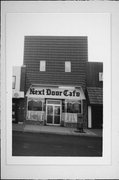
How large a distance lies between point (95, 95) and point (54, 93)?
1.54ft

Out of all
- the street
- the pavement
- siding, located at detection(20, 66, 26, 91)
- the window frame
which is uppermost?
the window frame

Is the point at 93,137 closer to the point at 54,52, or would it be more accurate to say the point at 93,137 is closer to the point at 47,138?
the point at 47,138

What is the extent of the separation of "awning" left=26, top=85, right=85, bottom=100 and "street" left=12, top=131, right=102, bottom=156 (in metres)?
0.45

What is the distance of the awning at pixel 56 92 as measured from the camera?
9.34 ft

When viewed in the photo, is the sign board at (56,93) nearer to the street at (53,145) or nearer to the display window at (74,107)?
the display window at (74,107)

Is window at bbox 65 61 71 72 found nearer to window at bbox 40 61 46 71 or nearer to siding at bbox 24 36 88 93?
siding at bbox 24 36 88 93

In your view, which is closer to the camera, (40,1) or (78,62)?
(40,1)

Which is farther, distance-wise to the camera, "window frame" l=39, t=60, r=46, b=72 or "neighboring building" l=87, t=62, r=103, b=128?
"window frame" l=39, t=60, r=46, b=72

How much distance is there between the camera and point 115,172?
2734 millimetres

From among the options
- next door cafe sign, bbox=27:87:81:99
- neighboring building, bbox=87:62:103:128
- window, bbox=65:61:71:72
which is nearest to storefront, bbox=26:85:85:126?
next door cafe sign, bbox=27:87:81:99

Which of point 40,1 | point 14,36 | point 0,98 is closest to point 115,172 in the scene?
point 0,98

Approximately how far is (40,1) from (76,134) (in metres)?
1.54

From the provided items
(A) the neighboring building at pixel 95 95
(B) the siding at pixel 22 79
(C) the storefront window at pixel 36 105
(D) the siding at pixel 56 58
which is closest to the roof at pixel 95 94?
(A) the neighboring building at pixel 95 95

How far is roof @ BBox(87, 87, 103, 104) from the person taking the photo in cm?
279
